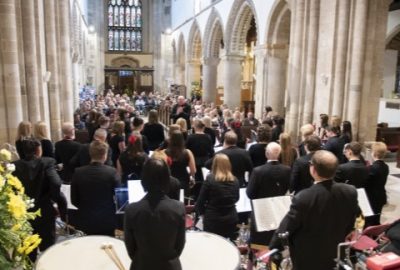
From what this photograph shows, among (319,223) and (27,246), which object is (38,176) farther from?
(319,223)

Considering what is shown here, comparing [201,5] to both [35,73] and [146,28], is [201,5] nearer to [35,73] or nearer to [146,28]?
[146,28]

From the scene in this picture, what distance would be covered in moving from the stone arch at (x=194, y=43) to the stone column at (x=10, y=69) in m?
18.8

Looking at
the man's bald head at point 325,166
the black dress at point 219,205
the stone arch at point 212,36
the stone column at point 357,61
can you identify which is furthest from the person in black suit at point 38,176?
the stone arch at point 212,36

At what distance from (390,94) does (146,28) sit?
24.8 metres

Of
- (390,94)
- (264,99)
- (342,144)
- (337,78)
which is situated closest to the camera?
(342,144)

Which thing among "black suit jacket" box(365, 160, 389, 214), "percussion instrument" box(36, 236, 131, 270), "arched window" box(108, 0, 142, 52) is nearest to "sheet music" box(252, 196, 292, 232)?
"percussion instrument" box(36, 236, 131, 270)

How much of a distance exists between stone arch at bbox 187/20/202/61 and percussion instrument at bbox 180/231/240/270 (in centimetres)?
2275

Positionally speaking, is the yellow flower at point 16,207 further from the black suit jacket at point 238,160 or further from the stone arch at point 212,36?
the stone arch at point 212,36

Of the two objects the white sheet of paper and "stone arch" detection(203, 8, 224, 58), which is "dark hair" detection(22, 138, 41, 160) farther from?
"stone arch" detection(203, 8, 224, 58)

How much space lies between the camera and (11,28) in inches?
272

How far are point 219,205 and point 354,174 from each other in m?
1.86

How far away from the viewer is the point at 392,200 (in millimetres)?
7484

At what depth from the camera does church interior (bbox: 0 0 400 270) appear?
10.1 ft

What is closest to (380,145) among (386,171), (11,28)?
(386,171)
